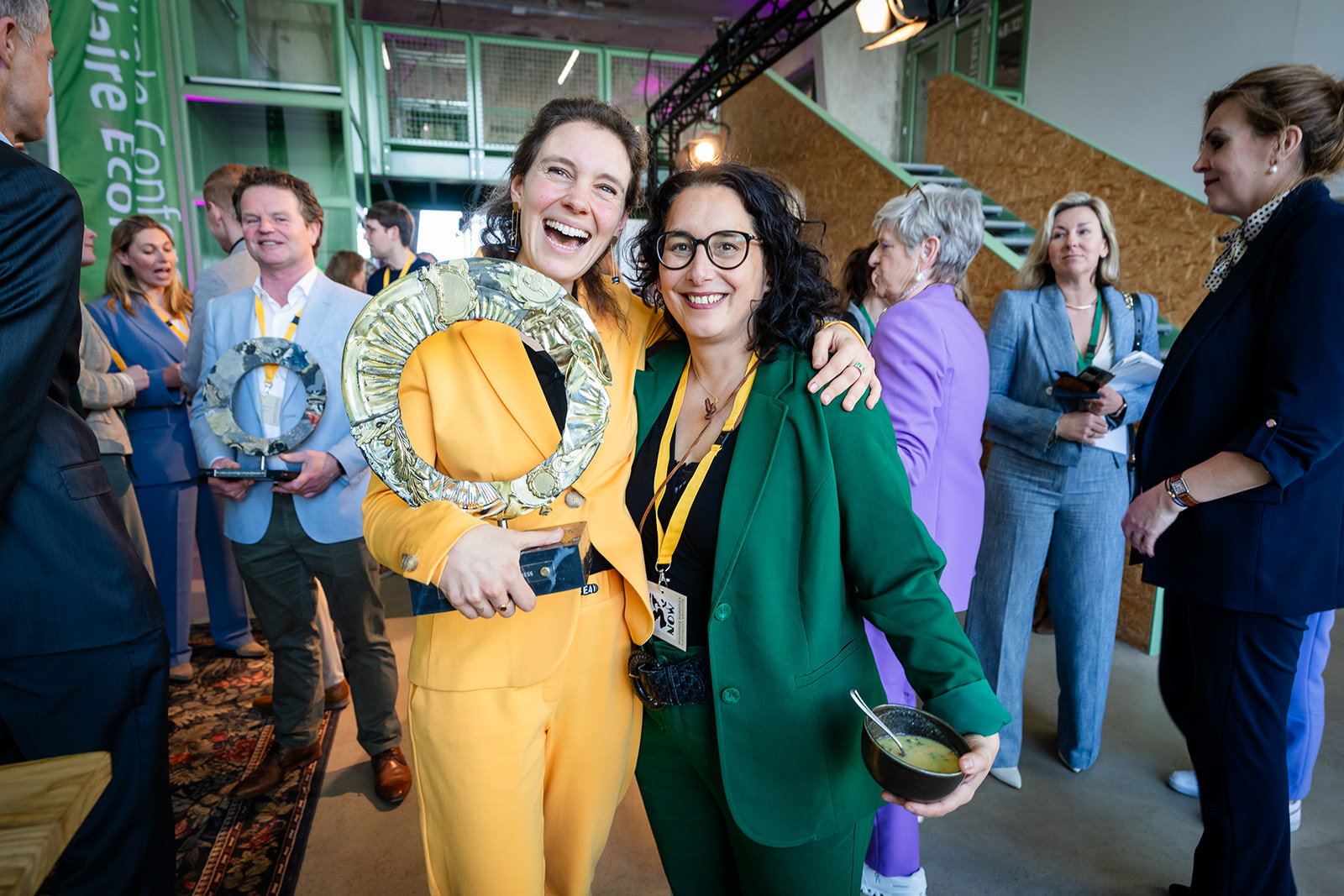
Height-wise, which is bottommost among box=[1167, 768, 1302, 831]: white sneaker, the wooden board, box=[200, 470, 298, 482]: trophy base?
box=[1167, 768, 1302, 831]: white sneaker

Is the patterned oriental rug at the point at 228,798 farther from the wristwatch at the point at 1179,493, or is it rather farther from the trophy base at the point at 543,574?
the wristwatch at the point at 1179,493

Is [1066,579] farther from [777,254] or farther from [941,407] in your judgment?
[777,254]

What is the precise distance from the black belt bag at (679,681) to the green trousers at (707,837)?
0.02 m

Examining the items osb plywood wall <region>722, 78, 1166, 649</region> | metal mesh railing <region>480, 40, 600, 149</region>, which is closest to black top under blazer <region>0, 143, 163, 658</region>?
osb plywood wall <region>722, 78, 1166, 649</region>

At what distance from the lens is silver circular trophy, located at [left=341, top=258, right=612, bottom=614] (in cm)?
100

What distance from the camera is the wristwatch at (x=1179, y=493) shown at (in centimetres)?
161

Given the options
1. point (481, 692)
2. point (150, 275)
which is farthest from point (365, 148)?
point (481, 692)

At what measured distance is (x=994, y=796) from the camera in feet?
7.79

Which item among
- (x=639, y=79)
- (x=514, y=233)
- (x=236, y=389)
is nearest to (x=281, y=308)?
(x=236, y=389)

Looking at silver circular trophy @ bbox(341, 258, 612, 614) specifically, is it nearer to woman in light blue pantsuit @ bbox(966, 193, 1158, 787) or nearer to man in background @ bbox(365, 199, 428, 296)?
woman in light blue pantsuit @ bbox(966, 193, 1158, 787)

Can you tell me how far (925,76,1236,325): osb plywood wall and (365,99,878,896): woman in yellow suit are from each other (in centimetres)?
357

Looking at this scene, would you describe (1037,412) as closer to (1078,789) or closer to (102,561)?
(1078,789)

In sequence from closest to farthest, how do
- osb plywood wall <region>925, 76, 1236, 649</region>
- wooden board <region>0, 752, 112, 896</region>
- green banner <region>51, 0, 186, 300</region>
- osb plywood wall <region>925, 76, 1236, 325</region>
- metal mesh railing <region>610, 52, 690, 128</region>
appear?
wooden board <region>0, 752, 112, 896</region>
green banner <region>51, 0, 186, 300</region>
osb plywood wall <region>925, 76, 1236, 649</region>
osb plywood wall <region>925, 76, 1236, 325</region>
metal mesh railing <region>610, 52, 690, 128</region>

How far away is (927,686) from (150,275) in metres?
3.56
